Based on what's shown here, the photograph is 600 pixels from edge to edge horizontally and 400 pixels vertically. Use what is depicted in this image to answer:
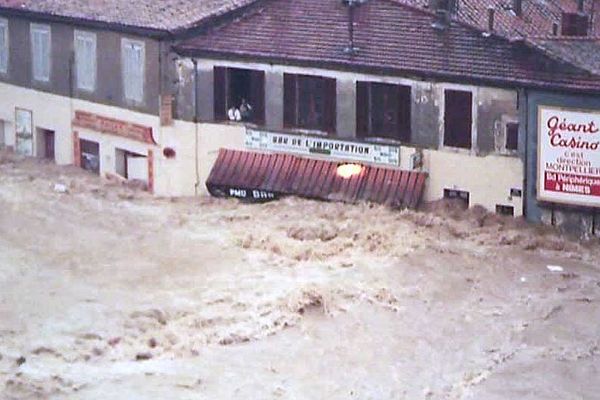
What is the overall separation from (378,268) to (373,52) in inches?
272

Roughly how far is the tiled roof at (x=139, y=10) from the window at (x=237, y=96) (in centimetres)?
189

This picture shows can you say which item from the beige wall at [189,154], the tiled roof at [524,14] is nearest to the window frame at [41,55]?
the beige wall at [189,154]

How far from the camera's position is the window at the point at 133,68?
42.0 m

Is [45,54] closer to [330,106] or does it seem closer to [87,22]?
[87,22]

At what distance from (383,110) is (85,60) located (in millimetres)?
10268

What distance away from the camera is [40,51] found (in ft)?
149

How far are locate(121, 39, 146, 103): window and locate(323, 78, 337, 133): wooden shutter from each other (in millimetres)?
5848

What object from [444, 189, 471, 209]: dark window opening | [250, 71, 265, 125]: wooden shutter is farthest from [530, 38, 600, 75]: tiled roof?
[250, 71, 265, 125]: wooden shutter

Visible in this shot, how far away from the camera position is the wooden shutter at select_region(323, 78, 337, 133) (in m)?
38.7

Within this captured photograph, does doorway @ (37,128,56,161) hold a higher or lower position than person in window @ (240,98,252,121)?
lower

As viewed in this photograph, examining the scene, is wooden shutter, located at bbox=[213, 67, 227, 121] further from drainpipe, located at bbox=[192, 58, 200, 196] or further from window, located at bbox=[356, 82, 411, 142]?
window, located at bbox=[356, 82, 411, 142]

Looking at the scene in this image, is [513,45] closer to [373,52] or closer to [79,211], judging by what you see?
[373,52]

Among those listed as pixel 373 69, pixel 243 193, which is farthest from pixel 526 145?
pixel 243 193

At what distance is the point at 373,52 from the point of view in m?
38.3
